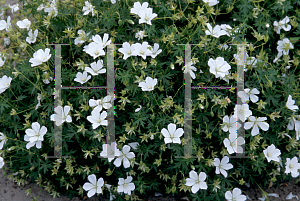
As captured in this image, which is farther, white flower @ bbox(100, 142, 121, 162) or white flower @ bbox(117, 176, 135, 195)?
white flower @ bbox(117, 176, 135, 195)

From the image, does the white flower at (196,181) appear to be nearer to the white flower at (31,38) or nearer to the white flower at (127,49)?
the white flower at (127,49)

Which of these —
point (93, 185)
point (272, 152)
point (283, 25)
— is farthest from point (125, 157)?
point (283, 25)

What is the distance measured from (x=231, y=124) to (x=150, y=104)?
726 millimetres

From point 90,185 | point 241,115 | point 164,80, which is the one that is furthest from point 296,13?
point 90,185

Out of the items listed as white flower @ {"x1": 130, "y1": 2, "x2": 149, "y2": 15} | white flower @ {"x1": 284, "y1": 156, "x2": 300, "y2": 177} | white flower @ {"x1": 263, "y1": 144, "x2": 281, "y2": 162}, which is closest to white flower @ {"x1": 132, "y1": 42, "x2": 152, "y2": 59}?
white flower @ {"x1": 130, "y1": 2, "x2": 149, "y2": 15}

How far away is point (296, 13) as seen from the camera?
111 inches

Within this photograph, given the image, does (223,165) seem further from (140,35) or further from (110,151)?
(140,35)

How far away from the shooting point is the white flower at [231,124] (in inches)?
88.4

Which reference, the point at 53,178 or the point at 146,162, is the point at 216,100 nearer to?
the point at 146,162

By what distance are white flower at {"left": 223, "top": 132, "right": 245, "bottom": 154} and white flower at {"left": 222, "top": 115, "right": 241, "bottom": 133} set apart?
0.14 ft

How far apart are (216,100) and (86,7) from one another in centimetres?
146

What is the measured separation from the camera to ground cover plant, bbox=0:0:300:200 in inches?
88.9

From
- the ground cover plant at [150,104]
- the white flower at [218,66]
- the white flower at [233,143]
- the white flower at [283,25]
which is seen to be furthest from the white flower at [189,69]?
the white flower at [283,25]

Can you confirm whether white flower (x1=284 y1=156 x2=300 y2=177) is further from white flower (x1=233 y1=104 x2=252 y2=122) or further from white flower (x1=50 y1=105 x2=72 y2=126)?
white flower (x1=50 y1=105 x2=72 y2=126)
